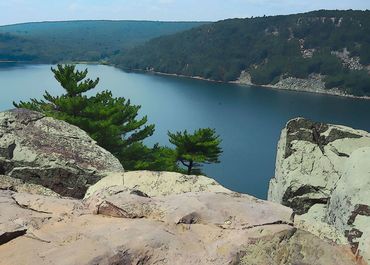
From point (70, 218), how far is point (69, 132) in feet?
26.4

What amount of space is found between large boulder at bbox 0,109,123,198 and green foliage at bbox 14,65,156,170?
1616 cm

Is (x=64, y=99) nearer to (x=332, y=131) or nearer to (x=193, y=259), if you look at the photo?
(x=332, y=131)

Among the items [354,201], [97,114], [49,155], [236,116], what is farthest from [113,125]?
[236,116]

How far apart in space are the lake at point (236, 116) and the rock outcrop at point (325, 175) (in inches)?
1971

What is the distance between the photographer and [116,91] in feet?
538

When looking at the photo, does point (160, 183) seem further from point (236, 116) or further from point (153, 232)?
point (236, 116)

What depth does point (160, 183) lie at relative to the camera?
35.4 feet

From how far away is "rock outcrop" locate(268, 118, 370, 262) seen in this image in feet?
33.0

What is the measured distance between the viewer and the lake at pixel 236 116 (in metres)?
78.1

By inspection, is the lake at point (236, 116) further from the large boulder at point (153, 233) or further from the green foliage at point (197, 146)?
the large boulder at point (153, 233)

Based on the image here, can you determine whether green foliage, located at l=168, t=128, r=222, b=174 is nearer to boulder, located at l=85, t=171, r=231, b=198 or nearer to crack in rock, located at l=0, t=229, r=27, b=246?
boulder, located at l=85, t=171, r=231, b=198

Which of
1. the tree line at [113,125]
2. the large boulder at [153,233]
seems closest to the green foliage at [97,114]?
the tree line at [113,125]

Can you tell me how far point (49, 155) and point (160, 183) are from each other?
4.17 m

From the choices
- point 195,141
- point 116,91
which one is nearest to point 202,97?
point 116,91
